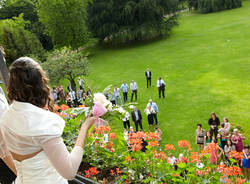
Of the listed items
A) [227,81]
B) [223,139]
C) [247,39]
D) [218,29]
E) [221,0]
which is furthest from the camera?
[221,0]

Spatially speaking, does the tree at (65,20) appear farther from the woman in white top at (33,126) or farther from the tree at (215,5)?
the woman in white top at (33,126)

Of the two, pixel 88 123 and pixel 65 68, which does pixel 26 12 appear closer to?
pixel 65 68

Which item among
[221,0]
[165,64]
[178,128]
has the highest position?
[221,0]

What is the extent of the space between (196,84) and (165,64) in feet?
24.9

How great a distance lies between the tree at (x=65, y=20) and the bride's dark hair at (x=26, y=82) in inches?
1299

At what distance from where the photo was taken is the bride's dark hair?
166 cm

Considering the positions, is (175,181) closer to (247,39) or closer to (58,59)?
(58,59)

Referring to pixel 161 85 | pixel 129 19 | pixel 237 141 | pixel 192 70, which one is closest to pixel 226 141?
pixel 237 141

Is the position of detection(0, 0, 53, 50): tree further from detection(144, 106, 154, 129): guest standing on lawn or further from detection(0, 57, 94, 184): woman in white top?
detection(0, 57, 94, 184): woman in white top

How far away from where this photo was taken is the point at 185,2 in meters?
56.4

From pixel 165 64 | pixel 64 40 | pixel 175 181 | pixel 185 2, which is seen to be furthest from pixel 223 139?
pixel 185 2

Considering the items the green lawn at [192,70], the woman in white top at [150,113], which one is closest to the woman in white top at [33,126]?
the green lawn at [192,70]

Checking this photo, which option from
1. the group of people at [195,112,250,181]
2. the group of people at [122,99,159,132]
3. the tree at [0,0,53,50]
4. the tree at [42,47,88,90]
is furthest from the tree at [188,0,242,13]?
the group of people at [195,112,250,181]

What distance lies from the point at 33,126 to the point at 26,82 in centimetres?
31
